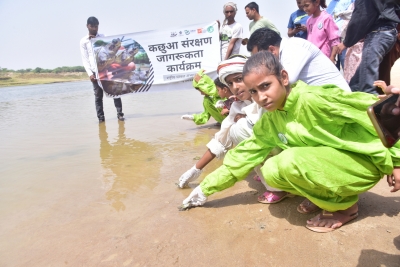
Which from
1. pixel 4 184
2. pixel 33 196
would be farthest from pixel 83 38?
pixel 33 196

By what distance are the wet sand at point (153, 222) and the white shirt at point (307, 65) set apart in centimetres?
79

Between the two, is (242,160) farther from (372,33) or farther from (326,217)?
(372,33)

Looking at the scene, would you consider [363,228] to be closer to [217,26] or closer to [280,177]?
[280,177]

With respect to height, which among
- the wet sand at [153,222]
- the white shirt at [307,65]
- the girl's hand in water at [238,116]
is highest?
the white shirt at [307,65]

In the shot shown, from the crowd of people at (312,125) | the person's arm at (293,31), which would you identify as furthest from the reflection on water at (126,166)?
the person's arm at (293,31)

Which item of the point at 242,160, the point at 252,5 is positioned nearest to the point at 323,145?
the point at 242,160

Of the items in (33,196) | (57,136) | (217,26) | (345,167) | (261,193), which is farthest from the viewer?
(217,26)

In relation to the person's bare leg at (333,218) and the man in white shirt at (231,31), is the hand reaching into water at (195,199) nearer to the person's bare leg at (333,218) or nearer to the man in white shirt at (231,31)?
the person's bare leg at (333,218)

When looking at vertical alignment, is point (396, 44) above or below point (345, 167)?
above

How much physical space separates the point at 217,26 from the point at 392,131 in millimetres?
4831

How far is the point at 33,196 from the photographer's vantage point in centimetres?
246

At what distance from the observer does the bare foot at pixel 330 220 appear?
1609mm

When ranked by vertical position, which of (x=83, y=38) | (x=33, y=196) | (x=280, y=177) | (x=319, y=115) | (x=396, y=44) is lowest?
(x=33, y=196)

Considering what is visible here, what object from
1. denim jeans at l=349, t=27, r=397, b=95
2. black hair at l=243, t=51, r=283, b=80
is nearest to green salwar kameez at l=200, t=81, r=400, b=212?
black hair at l=243, t=51, r=283, b=80
